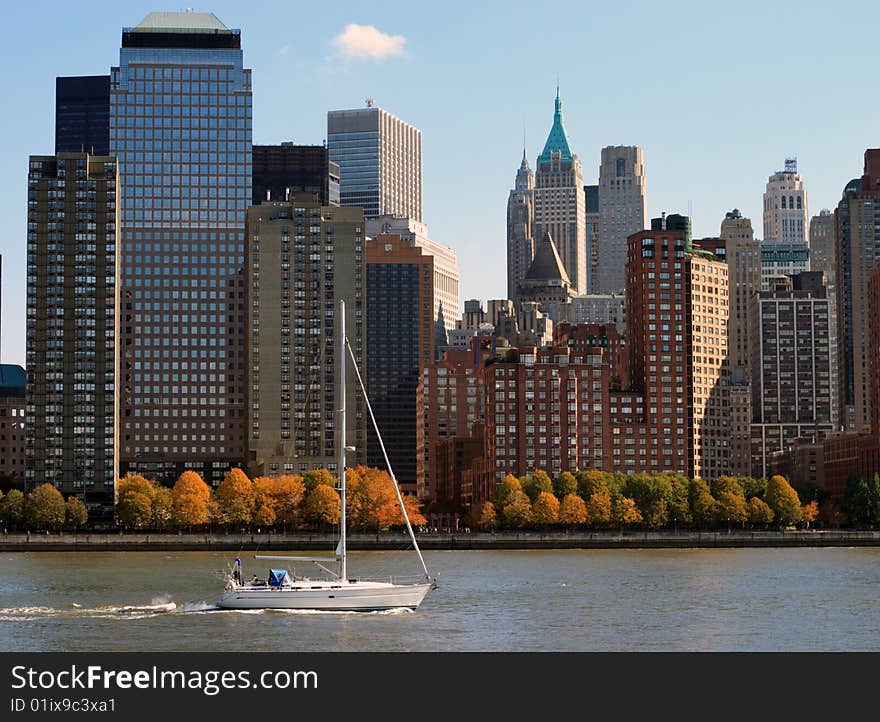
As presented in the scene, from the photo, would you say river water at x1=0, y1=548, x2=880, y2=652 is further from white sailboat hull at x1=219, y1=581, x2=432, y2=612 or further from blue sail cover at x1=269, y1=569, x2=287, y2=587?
blue sail cover at x1=269, y1=569, x2=287, y2=587

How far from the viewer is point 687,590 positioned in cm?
14938

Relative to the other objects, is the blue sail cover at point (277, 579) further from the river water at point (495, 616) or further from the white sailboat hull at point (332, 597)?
the river water at point (495, 616)

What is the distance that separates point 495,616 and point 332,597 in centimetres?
1162

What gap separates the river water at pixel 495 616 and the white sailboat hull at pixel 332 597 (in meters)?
0.71

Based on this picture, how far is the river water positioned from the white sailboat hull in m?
0.71

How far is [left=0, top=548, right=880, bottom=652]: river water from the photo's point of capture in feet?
341

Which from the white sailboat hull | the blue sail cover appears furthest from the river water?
the blue sail cover

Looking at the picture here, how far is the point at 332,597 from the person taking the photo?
385ft

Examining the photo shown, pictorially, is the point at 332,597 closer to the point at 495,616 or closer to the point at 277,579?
the point at 277,579

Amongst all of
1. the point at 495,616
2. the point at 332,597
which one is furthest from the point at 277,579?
the point at 495,616
